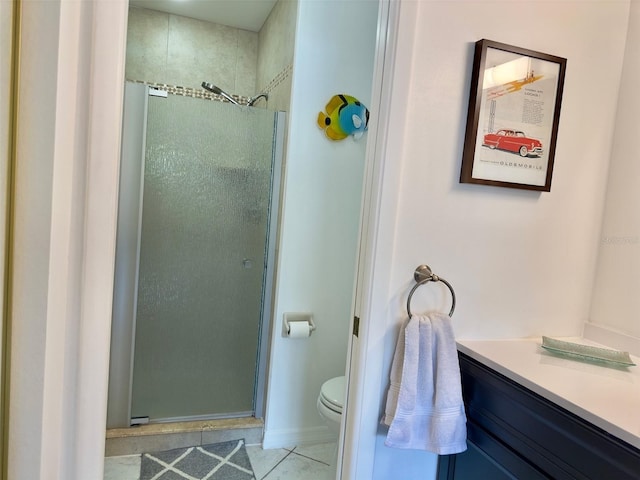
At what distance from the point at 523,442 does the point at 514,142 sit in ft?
2.84

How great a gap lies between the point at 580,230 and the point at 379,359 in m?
0.83

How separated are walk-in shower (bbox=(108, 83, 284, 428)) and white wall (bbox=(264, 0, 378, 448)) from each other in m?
0.15

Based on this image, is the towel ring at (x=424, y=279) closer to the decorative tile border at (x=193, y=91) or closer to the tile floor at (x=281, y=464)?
the tile floor at (x=281, y=464)

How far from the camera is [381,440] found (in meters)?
1.34

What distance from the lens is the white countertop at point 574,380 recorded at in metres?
0.92

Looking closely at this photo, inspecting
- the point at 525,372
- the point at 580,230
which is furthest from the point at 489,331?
the point at 580,230

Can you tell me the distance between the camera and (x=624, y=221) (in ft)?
4.61

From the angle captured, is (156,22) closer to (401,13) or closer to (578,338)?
(401,13)

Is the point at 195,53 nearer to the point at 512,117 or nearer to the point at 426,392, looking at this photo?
the point at 512,117

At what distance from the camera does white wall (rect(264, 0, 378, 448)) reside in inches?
83.1

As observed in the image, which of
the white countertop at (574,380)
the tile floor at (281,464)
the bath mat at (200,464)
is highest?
the white countertop at (574,380)

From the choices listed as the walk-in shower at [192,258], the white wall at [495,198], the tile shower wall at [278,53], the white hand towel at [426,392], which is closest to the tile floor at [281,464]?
the walk-in shower at [192,258]

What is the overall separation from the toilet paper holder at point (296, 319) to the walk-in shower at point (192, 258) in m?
0.16

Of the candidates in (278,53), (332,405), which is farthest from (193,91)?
(332,405)
